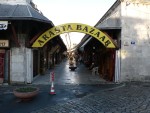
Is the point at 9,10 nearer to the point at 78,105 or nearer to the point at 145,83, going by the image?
the point at 78,105

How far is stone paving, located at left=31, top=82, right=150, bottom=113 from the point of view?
1064cm

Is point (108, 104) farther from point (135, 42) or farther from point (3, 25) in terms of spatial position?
point (135, 42)

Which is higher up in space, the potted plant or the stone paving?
the potted plant

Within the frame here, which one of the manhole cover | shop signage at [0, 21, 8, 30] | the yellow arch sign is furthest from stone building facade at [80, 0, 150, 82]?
shop signage at [0, 21, 8, 30]

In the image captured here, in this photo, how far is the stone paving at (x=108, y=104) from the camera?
34.9 feet

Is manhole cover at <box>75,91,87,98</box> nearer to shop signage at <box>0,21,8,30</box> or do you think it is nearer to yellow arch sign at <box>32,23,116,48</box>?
yellow arch sign at <box>32,23,116,48</box>

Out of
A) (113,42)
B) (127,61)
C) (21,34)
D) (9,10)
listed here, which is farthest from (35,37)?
(127,61)

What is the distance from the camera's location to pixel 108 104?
1181 cm

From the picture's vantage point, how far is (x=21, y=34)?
1800cm

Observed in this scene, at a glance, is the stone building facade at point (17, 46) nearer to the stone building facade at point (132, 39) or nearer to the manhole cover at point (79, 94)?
the manhole cover at point (79, 94)

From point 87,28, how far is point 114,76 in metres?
3.94

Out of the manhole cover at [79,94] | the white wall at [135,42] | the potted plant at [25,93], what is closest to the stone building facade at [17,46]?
the manhole cover at [79,94]

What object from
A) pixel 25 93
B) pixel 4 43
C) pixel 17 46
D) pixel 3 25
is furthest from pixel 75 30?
pixel 25 93

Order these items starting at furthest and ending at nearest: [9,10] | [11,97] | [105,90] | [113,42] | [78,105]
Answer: [113,42]
[9,10]
[105,90]
[11,97]
[78,105]
